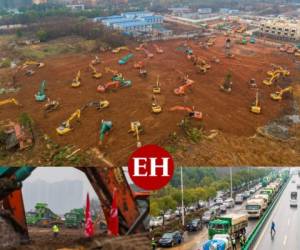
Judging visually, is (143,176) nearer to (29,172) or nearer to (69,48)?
(29,172)

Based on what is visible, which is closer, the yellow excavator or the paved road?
the paved road

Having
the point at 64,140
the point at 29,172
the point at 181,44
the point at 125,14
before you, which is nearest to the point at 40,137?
the point at 64,140

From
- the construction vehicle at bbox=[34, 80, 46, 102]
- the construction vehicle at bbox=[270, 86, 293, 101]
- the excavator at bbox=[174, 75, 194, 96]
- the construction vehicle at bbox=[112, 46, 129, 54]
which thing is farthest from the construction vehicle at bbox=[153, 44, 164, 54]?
the construction vehicle at bbox=[270, 86, 293, 101]

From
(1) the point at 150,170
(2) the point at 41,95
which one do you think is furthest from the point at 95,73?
(1) the point at 150,170

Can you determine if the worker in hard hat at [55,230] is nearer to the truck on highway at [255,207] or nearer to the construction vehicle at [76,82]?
the truck on highway at [255,207]

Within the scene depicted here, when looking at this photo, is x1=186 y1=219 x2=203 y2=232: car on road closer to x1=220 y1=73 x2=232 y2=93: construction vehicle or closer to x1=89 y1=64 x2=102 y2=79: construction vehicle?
x1=220 y1=73 x2=232 y2=93: construction vehicle

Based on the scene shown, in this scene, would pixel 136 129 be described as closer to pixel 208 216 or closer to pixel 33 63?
pixel 208 216
